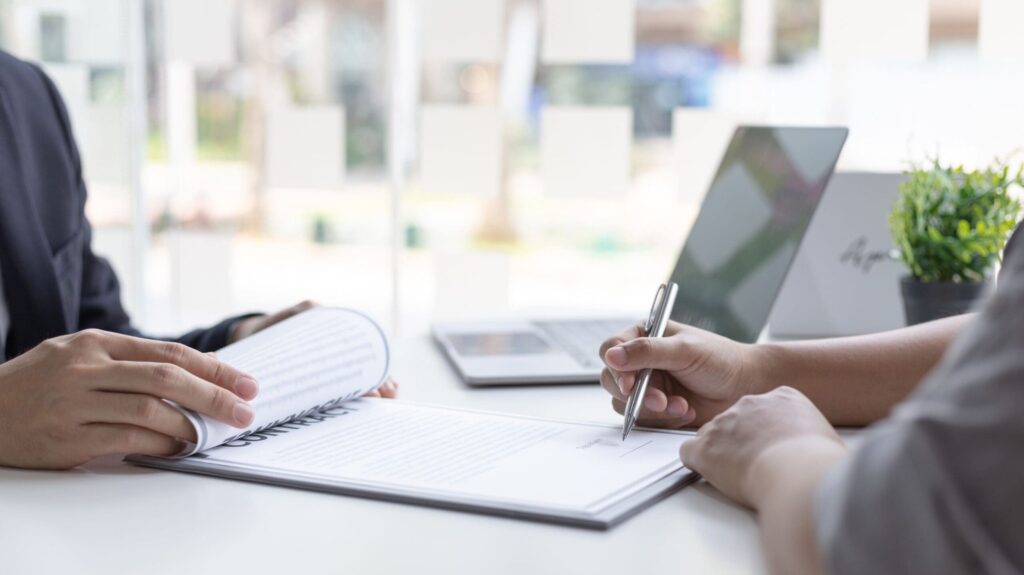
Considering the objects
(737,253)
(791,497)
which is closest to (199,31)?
(737,253)

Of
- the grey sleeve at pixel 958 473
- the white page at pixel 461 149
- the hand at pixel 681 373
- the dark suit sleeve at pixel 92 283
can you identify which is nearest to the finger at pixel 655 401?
the hand at pixel 681 373

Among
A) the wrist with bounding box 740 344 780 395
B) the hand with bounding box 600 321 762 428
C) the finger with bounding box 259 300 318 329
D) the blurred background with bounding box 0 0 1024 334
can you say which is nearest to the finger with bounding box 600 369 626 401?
→ the hand with bounding box 600 321 762 428

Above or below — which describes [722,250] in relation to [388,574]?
above

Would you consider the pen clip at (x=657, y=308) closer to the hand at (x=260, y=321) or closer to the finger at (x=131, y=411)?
the hand at (x=260, y=321)

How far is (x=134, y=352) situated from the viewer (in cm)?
83

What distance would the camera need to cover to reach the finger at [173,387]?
79 centimetres

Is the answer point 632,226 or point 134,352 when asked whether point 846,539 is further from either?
point 632,226

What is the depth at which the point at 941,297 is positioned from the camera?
49.9 inches

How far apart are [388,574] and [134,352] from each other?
1.10ft

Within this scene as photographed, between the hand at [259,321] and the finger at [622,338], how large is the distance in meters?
0.35

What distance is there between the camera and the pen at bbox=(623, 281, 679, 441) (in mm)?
894

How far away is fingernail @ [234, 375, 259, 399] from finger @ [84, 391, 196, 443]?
53 millimetres

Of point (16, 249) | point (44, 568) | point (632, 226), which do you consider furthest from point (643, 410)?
point (632, 226)

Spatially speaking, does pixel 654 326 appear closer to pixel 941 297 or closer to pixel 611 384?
pixel 611 384
